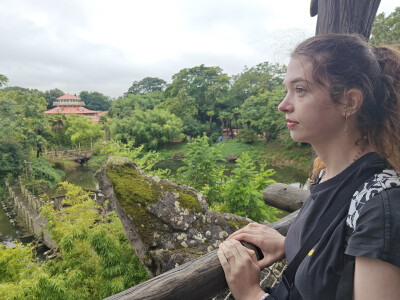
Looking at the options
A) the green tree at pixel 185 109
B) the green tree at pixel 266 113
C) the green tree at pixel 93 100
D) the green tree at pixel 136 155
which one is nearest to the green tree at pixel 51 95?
the green tree at pixel 93 100

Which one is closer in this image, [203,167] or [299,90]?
[299,90]

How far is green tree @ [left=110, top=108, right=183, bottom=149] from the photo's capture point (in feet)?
69.1

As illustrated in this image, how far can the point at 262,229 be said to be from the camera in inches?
39.6

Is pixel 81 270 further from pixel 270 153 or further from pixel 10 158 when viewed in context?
pixel 270 153

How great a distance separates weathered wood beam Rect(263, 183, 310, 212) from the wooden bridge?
60.8 ft

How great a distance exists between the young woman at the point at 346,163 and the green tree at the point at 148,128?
2049 centimetres

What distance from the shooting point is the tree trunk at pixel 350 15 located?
1700 mm

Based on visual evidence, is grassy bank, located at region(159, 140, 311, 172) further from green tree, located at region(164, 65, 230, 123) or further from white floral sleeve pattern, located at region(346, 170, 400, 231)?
white floral sleeve pattern, located at region(346, 170, 400, 231)

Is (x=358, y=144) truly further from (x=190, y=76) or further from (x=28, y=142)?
(x=190, y=76)

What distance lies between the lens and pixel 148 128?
2142 cm

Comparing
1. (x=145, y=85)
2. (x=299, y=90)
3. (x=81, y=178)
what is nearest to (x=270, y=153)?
(x=81, y=178)

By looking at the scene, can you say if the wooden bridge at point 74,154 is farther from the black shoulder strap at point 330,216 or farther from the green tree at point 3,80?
the black shoulder strap at point 330,216

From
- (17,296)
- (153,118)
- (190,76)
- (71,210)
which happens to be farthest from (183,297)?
(190,76)

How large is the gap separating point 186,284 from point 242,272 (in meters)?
0.18
